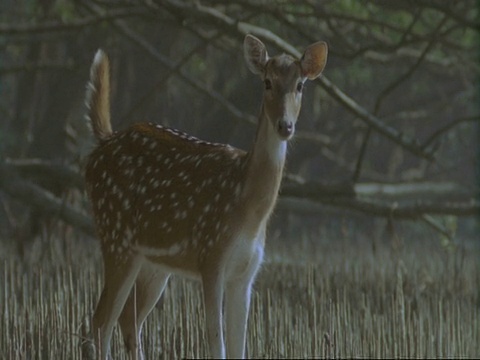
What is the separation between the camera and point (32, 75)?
1393cm

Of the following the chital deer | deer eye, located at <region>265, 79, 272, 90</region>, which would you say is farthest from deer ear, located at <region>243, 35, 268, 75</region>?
deer eye, located at <region>265, 79, 272, 90</region>

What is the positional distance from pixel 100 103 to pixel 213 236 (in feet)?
5.25

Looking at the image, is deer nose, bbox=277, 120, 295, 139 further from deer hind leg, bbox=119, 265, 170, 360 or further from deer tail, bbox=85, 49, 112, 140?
deer tail, bbox=85, 49, 112, 140

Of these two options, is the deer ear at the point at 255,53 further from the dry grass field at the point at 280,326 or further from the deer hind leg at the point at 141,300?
the deer hind leg at the point at 141,300

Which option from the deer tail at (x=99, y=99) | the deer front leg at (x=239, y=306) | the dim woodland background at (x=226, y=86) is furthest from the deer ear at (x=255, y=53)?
the dim woodland background at (x=226, y=86)

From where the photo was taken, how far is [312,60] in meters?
5.05

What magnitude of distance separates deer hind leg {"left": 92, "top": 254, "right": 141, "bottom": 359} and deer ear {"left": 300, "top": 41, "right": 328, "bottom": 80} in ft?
4.25

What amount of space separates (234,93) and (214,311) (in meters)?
9.24

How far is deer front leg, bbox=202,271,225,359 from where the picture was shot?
506cm

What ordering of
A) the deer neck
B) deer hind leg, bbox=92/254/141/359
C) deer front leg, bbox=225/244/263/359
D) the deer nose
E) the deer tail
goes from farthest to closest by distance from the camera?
the deer tail, deer hind leg, bbox=92/254/141/359, deer front leg, bbox=225/244/263/359, the deer neck, the deer nose

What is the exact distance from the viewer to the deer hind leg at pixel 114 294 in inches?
228

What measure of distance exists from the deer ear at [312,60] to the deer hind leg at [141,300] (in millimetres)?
1370

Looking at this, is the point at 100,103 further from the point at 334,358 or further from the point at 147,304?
the point at 334,358

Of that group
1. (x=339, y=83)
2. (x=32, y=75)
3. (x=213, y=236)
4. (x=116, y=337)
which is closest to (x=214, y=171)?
(x=213, y=236)
